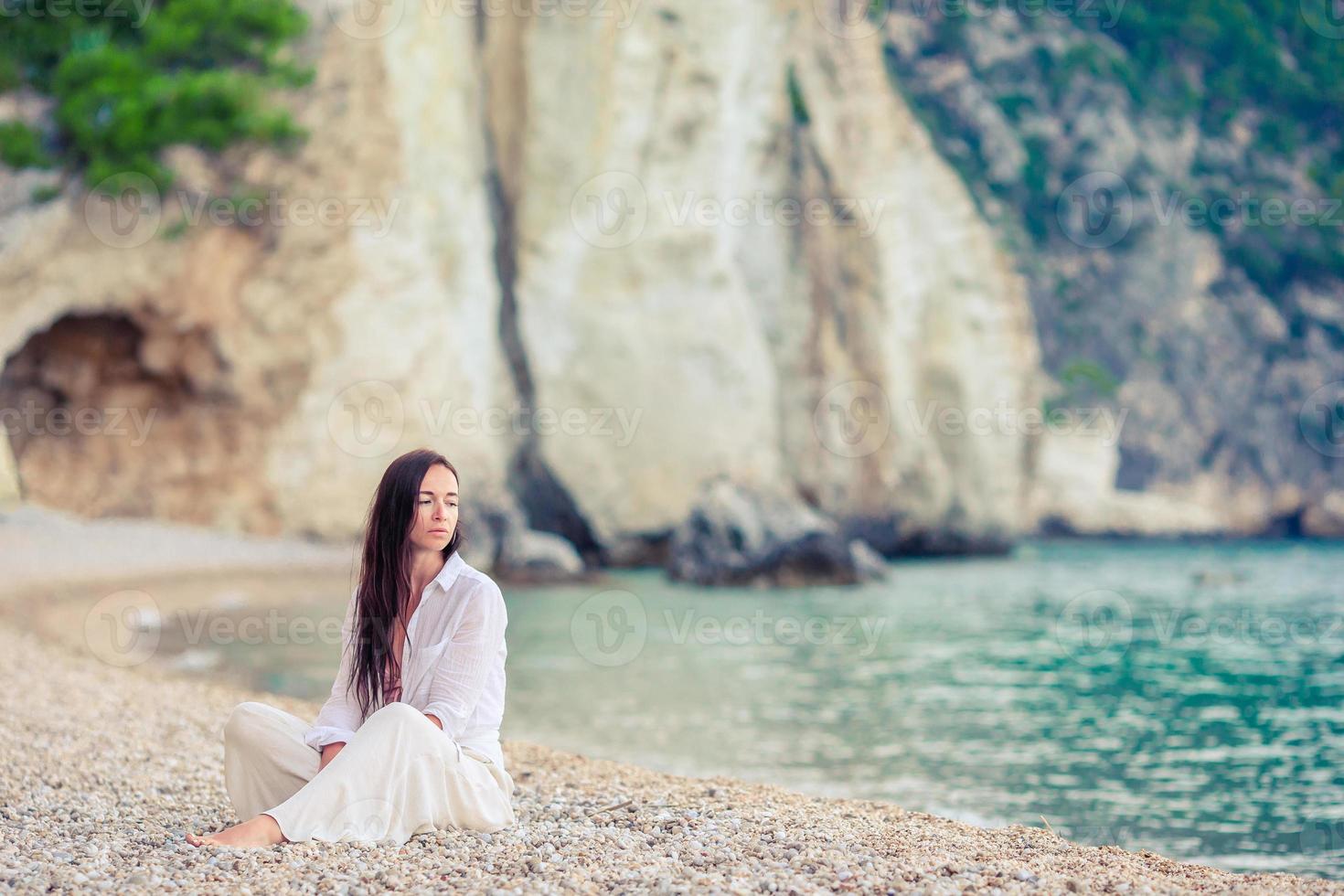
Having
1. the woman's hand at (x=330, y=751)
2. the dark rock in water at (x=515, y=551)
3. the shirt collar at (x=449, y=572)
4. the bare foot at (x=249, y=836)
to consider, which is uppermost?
the shirt collar at (x=449, y=572)

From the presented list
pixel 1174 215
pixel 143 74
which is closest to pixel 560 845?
pixel 143 74

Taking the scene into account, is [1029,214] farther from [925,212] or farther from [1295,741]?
[1295,741]

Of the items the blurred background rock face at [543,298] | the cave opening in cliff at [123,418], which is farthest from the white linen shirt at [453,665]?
the cave opening in cliff at [123,418]

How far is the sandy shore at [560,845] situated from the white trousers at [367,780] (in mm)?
80

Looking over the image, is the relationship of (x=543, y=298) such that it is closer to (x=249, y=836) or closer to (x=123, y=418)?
(x=123, y=418)

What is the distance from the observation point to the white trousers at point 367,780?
13.9 ft

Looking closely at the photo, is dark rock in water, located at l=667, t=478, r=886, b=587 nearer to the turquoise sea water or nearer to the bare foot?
the turquoise sea water

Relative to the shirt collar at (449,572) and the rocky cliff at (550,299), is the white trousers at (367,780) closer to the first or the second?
the shirt collar at (449,572)

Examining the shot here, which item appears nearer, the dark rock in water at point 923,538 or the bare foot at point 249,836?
the bare foot at point 249,836

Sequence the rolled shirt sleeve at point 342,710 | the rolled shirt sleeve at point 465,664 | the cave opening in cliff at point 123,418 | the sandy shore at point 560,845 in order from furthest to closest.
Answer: the cave opening in cliff at point 123,418 → the rolled shirt sleeve at point 342,710 → the rolled shirt sleeve at point 465,664 → the sandy shore at point 560,845

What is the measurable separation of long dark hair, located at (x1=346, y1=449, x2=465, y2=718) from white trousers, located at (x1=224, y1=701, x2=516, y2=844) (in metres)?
0.23

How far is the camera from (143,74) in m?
21.1

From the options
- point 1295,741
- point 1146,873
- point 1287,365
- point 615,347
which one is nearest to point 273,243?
point 615,347

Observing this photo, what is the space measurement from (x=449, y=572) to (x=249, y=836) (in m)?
1.06
